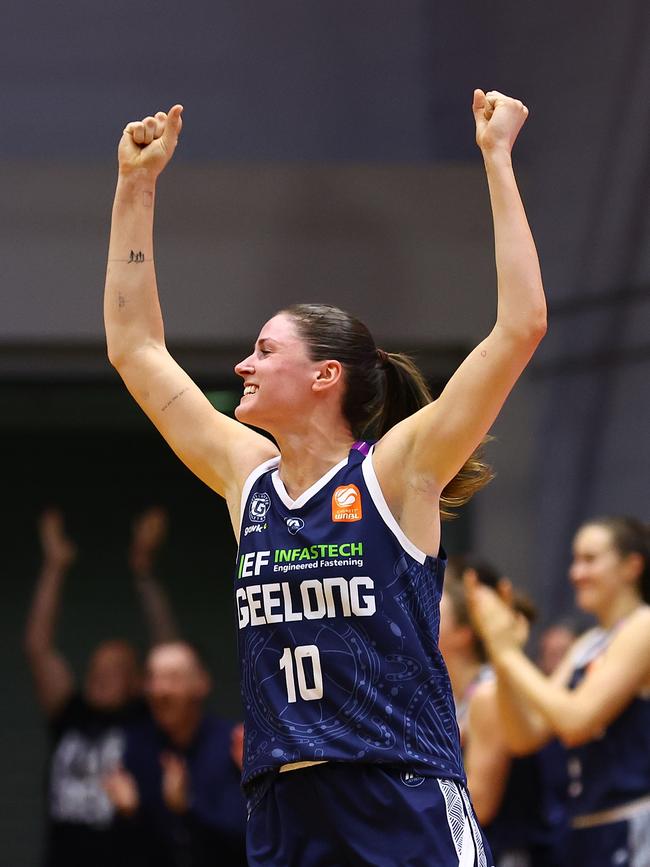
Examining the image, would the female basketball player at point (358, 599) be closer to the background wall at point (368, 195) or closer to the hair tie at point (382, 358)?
the hair tie at point (382, 358)

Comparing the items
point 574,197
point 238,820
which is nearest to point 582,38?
point 574,197

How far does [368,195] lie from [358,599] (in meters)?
4.65

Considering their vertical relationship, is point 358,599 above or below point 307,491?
below

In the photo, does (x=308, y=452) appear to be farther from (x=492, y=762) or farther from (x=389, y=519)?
(x=492, y=762)

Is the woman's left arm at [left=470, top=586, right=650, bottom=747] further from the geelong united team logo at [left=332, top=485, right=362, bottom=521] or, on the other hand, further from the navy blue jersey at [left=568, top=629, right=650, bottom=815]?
the geelong united team logo at [left=332, top=485, right=362, bottom=521]

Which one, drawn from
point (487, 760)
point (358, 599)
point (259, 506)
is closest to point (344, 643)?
point (358, 599)

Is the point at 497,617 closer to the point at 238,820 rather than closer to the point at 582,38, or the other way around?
the point at 238,820

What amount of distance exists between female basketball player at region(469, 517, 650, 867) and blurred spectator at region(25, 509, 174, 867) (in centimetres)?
249

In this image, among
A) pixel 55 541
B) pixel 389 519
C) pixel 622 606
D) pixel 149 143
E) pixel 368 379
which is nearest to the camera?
pixel 389 519

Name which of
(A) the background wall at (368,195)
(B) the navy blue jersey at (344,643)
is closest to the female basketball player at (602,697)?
(B) the navy blue jersey at (344,643)

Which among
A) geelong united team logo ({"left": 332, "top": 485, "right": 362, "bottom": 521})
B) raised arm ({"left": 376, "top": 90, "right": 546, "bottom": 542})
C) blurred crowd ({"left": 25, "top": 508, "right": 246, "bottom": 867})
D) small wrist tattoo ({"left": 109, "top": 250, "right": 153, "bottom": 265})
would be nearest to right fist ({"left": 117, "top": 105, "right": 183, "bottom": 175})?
small wrist tattoo ({"left": 109, "top": 250, "right": 153, "bottom": 265})

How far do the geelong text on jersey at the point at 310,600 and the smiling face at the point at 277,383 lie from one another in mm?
333

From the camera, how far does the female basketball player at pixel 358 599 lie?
253 cm

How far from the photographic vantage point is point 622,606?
15.3 feet
